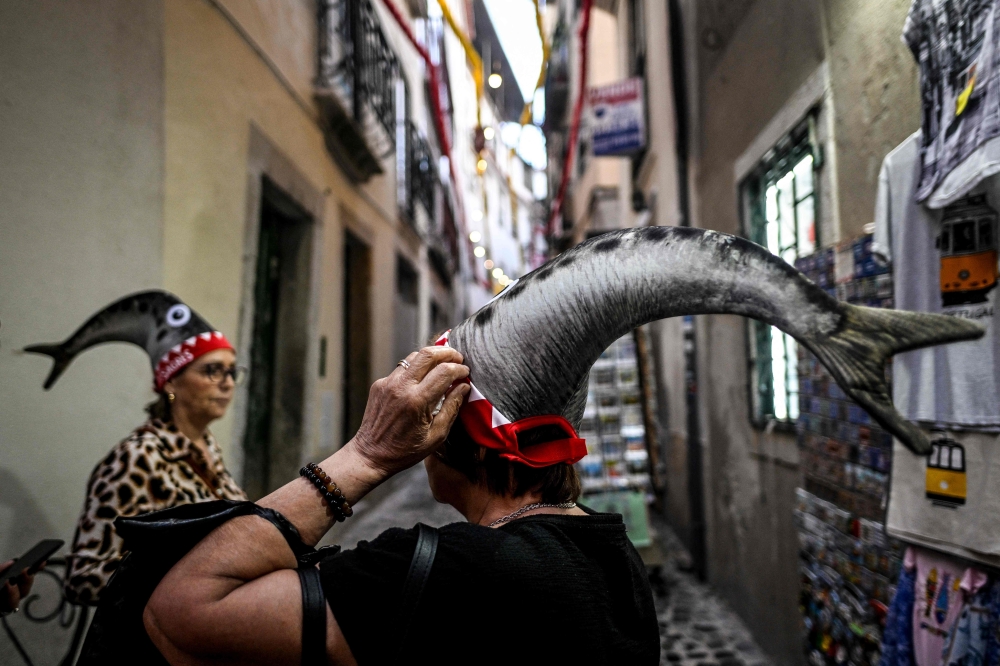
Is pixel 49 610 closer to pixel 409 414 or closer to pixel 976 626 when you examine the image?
pixel 409 414

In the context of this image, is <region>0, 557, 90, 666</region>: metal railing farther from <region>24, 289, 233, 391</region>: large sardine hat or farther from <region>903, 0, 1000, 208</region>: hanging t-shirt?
<region>903, 0, 1000, 208</region>: hanging t-shirt

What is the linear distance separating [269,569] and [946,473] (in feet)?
6.75

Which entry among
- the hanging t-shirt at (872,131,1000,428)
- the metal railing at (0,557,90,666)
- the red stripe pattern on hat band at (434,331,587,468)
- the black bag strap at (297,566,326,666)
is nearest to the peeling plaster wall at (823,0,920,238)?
the hanging t-shirt at (872,131,1000,428)

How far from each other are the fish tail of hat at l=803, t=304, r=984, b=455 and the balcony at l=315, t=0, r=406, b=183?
5.62 m

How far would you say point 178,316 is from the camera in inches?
96.8

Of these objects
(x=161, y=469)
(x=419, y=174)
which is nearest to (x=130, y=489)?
(x=161, y=469)

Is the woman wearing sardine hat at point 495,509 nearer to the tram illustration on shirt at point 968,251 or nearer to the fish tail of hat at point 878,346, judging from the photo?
the fish tail of hat at point 878,346

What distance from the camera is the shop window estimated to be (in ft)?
11.4

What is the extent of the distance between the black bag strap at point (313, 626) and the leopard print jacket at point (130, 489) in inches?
43.9

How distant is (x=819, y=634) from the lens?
9.43ft

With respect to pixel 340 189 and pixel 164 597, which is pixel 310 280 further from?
pixel 164 597

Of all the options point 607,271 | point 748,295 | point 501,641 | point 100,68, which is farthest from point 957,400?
point 100,68

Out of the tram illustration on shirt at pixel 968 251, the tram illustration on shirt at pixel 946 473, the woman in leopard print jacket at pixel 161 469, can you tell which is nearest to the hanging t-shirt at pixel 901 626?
the tram illustration on shirt at pixel 946 473

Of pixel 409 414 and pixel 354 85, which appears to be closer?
pixel 409 414
